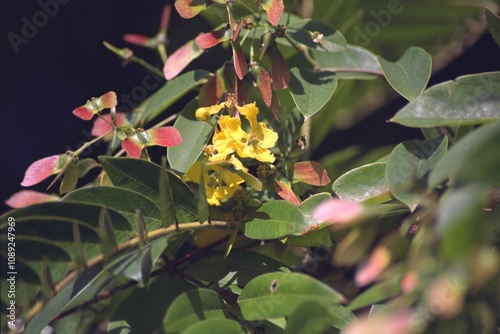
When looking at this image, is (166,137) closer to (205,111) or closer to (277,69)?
(205,111)

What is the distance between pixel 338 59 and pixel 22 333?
57 centimetres

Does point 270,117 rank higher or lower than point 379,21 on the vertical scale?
higher

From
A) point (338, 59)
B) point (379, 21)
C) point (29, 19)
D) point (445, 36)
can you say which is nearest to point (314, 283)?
point (338, 59)

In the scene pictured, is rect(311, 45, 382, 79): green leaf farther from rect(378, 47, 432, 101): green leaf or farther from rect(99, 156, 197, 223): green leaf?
rect(99, 156, 197, 223): green leaf

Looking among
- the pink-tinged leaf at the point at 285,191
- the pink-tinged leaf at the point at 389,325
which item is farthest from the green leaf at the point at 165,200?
the pink-tinged leaf at the point at 389,325

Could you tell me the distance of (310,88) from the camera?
2.63 ft

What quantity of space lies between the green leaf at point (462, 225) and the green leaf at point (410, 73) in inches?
14.4

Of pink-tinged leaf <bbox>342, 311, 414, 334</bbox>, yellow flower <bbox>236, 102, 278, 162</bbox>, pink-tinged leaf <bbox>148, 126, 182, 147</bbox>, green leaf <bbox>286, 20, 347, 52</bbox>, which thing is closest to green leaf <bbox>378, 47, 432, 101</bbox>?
green leaf <bbox>286, 20, 347, 52</bbox>

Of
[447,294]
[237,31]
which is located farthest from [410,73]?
[447,294]

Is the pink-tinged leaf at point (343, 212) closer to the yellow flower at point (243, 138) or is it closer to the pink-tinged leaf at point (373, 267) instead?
the pink-tinged leaf at point (373, 267)

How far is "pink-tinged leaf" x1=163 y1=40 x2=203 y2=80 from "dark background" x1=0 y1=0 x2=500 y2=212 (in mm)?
594

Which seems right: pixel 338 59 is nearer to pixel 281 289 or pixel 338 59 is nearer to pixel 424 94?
pixel 424 94

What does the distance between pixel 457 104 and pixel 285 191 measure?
216mm

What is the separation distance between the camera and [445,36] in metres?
1.46
